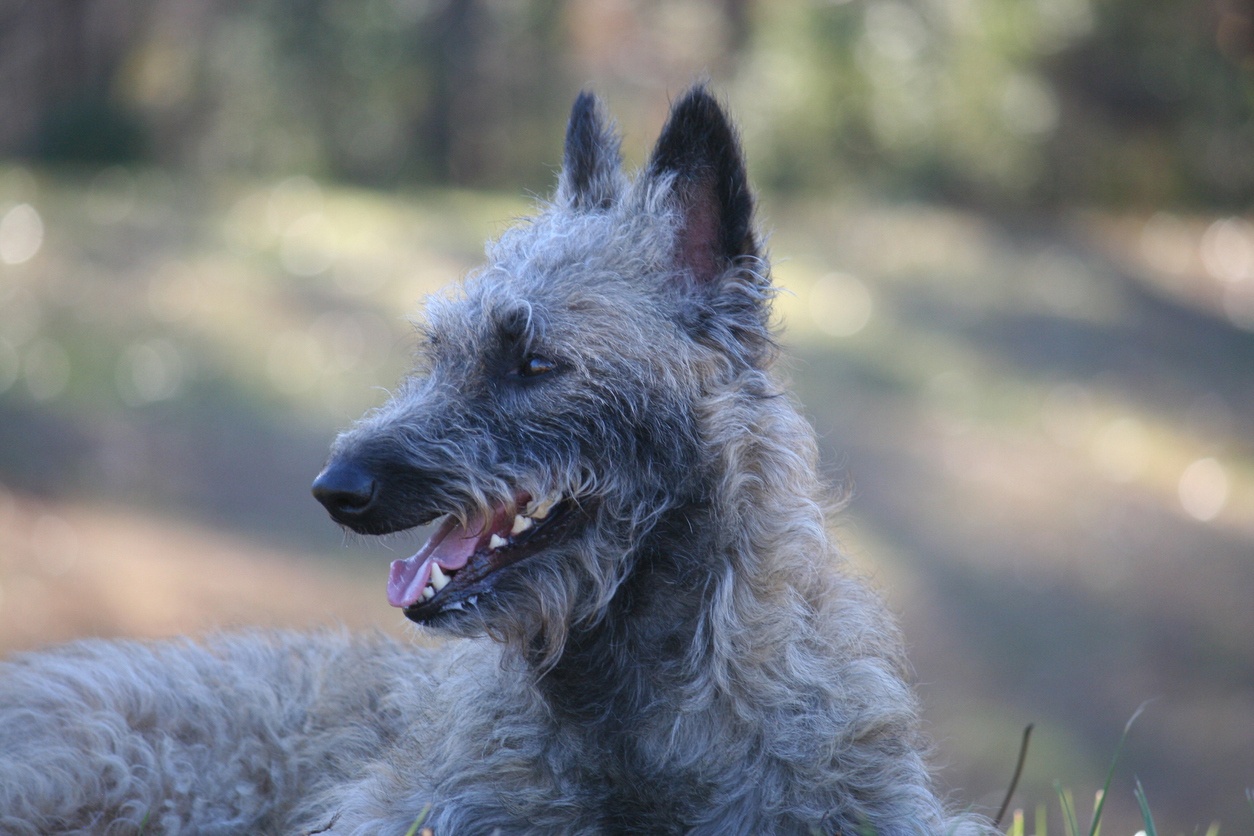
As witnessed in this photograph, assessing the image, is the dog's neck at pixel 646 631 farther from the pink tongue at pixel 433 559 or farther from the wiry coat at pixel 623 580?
the pink tongue at pixel 433 559

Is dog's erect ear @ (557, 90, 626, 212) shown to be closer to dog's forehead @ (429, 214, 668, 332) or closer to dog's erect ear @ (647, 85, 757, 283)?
dog's forehead @ (429, 214, 668, 332)

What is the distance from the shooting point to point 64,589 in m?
9.47

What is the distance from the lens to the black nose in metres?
3.05

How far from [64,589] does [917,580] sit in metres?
6.89

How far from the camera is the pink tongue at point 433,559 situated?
3.15 m

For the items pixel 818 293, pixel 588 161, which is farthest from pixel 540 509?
pixel 818 293

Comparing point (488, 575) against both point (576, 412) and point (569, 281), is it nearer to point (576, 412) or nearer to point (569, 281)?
point (576, 412)

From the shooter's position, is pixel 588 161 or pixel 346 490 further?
pixel 588 161

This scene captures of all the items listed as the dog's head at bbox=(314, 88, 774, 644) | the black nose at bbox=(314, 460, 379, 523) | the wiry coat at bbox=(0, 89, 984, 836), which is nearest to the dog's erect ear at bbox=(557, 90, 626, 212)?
the wiry coat at bbox=(0, 89, 984, 836)

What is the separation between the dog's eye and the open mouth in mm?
339

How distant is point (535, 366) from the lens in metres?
3.30

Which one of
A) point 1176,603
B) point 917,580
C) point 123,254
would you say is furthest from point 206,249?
point 1176,603

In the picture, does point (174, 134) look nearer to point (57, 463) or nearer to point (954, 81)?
point (57, 463)

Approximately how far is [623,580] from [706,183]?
1.12 metres
